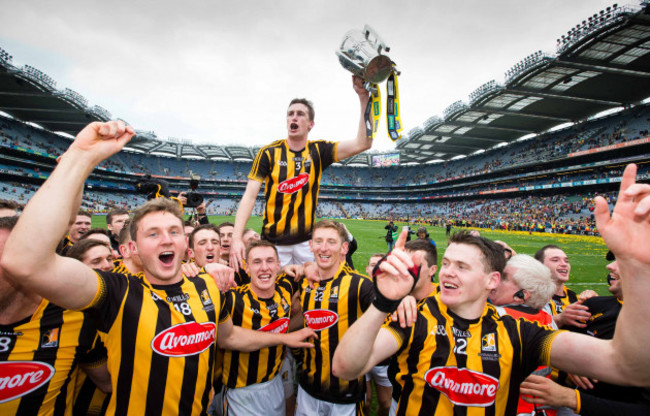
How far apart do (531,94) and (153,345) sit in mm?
36268

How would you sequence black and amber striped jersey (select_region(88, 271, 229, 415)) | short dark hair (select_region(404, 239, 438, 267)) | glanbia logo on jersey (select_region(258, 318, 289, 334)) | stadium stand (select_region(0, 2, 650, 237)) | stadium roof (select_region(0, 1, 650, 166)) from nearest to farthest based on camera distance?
black and amber striped jersey (select_region(88, 271, 229, 415)) → glanbia logo on jersey (select_region(258, 318, 289, 334)) → short dark hair (select_region(404, 239, 438, 267)) → stadium roof (select_region(0, 1, 650, 166)) → stadium stand (select_region(0, 2, 650, 237))

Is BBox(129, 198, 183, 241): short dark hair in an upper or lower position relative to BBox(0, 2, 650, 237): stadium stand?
lower

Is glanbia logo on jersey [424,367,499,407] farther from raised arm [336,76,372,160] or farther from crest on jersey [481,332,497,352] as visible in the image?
raised arm [336,76,372,160]

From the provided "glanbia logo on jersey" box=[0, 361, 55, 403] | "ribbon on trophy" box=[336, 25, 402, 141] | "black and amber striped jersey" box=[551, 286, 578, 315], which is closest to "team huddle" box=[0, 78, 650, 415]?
"glanbia logo on jersey" box=[0, 361, 55, 403]

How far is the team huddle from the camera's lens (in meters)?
1.52

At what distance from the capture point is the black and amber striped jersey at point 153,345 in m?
1.93

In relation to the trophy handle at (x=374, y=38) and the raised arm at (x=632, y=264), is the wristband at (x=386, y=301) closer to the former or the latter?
the raised arm at (x=632, y=264)

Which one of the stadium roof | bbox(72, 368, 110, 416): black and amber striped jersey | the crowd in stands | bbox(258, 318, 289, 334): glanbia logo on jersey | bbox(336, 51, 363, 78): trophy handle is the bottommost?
bbox(72, 368, 110, 416): black and amber striped jersey

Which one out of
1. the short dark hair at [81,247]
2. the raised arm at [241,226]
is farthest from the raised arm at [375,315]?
the short dark hair at [81,247]

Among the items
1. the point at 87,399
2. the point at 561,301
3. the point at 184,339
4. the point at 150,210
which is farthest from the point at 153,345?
the point at 561,301

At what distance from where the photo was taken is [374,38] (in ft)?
8.63

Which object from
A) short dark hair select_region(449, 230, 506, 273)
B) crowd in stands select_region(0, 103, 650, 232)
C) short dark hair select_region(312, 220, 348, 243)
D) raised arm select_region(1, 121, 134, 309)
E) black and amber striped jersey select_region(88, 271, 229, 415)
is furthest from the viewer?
crowd in stands select_region(0, 103, 650, 232)

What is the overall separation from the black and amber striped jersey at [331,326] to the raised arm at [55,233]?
2098 millimetres

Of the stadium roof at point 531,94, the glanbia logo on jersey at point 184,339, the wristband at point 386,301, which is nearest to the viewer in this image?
the wristband at point 386,301
